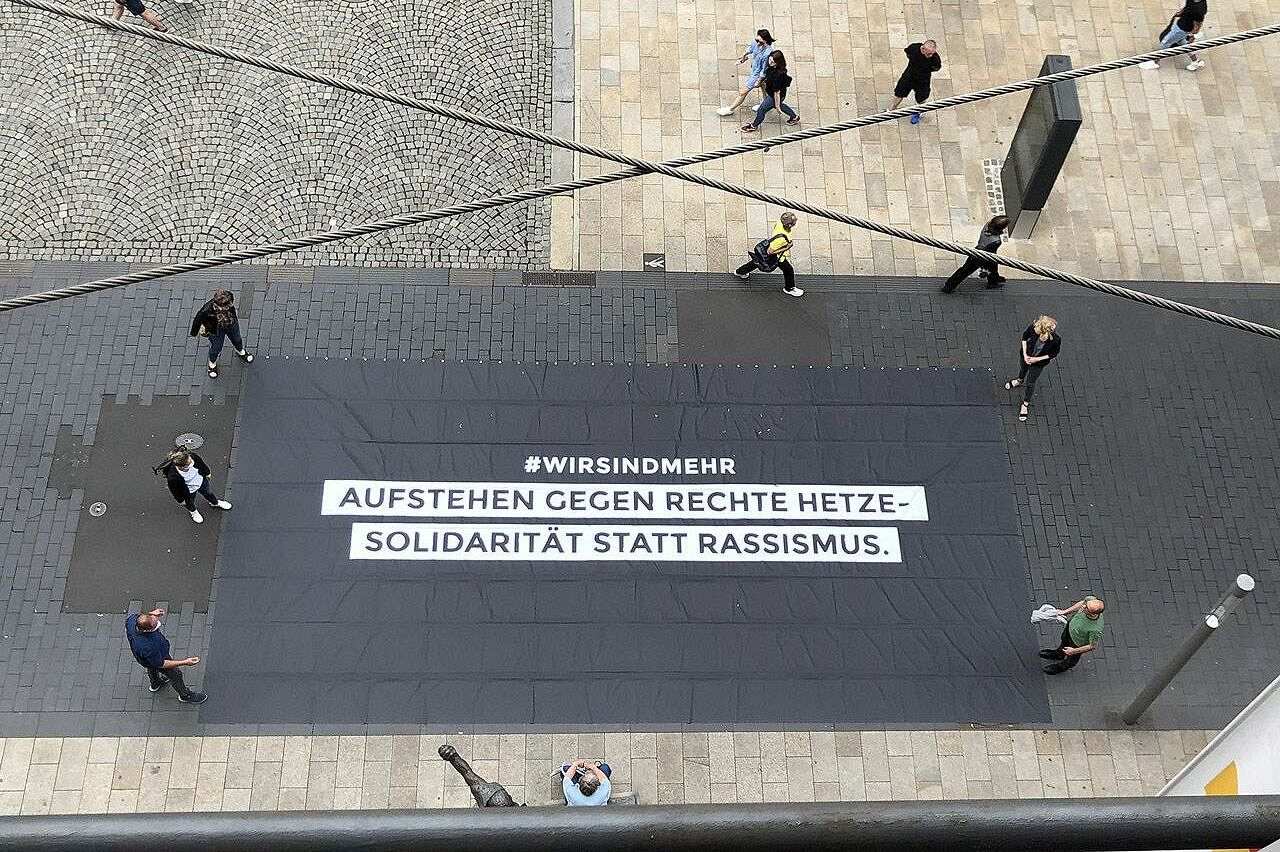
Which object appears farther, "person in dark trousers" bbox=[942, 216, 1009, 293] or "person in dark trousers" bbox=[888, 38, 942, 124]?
"person in dark trousers" bbox=[888, 38, 942, 124]

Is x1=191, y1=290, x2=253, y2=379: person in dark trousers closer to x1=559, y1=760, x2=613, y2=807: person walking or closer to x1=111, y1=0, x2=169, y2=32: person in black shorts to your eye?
x1=111, y1=0, x2=169, y2=32: person in black shorts

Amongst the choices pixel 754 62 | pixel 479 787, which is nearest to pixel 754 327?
pixel 754 62

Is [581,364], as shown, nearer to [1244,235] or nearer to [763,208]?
[763,208]

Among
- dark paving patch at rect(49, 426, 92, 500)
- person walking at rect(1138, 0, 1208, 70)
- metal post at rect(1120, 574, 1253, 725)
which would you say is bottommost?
metal post at rect(1120, 574, 1253, 725)

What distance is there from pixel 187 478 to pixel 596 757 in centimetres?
487

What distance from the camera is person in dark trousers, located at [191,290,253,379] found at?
11.2m

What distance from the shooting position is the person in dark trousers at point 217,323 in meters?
11.2

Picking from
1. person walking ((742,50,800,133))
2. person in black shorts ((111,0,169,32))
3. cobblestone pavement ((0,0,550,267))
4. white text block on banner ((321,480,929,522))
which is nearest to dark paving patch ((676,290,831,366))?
white text block on banner ((321,480,929,522))

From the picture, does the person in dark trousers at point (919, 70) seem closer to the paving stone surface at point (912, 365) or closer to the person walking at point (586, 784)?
the paving stone surface at point (912, 365)

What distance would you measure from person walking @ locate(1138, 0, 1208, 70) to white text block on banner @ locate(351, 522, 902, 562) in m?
Answer: 7.92

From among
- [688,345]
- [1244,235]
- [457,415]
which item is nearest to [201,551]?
[457,415]

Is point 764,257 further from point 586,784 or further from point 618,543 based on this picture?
point 586,784

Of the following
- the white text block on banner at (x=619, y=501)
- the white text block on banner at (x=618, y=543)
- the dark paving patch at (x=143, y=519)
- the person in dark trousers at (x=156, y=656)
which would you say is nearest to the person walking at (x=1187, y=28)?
the white text block on banner at (x=619, y=501)

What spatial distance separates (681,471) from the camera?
11.9m
